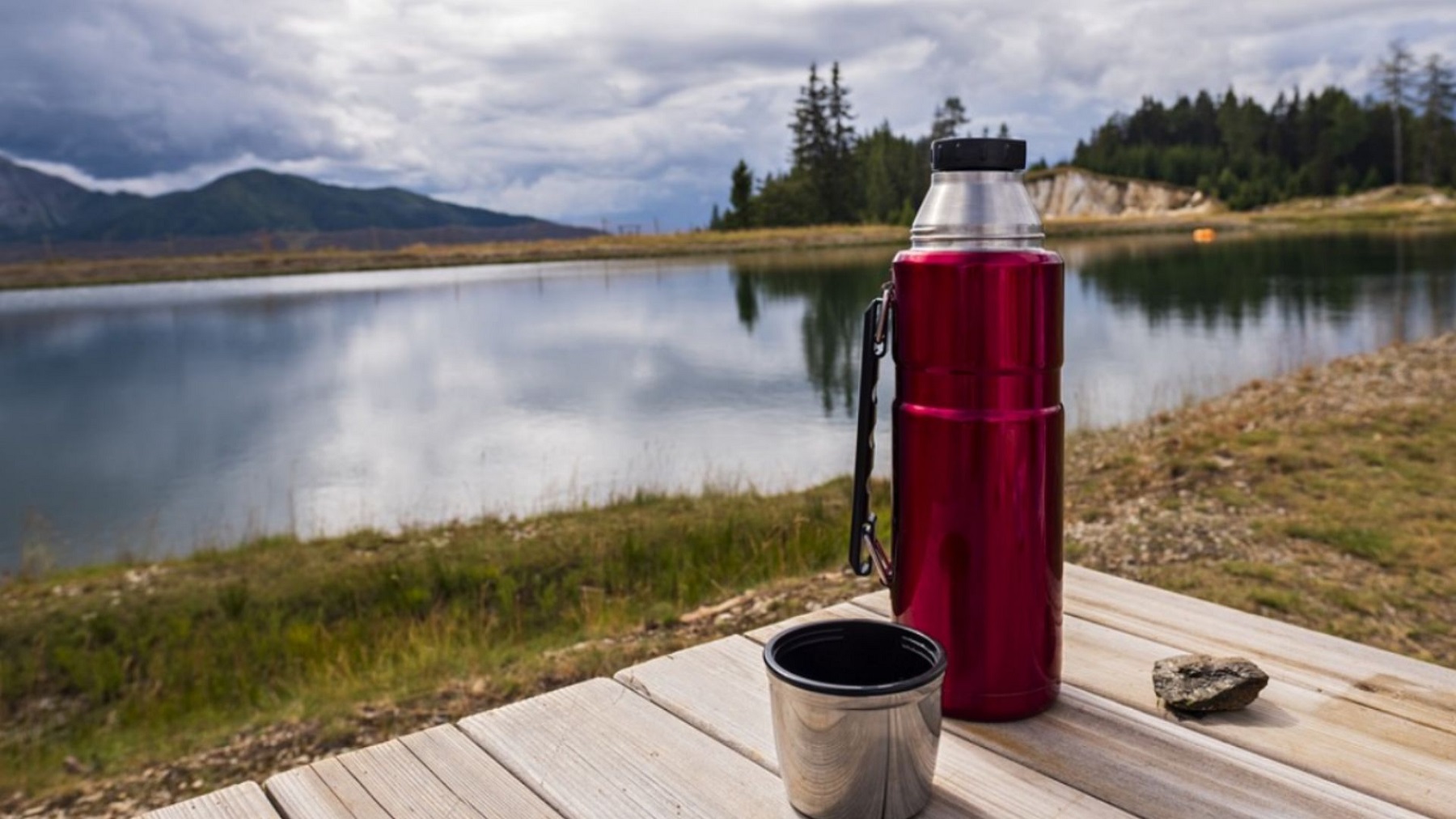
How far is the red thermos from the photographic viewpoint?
1.25m

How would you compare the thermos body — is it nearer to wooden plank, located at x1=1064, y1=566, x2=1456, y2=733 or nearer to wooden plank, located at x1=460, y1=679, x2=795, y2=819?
wooden plank, located at x1=460, y1=679, x2=795, y2=819

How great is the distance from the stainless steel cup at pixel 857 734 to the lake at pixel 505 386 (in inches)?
323

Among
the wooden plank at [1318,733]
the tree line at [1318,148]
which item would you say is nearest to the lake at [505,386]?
the wooden plank at [1318,733]

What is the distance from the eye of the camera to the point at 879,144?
257 ft

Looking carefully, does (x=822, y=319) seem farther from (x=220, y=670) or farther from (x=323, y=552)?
(x=220, y=670)

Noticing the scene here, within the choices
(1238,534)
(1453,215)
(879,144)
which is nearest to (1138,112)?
(879,144)

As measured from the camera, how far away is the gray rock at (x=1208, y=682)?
1.37m

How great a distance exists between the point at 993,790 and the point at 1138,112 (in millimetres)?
109000

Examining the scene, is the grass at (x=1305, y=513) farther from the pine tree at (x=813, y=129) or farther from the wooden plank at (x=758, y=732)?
the pine tree at (x=813, y=129)

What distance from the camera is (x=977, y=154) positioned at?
4.15 ft

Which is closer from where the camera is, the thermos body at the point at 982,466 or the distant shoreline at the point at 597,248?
the thermos body at the point at 982,466

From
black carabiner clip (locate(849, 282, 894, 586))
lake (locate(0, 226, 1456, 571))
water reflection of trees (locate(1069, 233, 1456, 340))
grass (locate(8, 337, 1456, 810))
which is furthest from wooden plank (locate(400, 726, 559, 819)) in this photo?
water reflection of trees (locate(1069, 233, 1456, 340))

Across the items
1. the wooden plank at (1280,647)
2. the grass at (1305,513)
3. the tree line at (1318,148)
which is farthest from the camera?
the tree line at (1318,148)

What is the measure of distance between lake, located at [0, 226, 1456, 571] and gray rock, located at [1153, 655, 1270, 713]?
7976 millimetres
